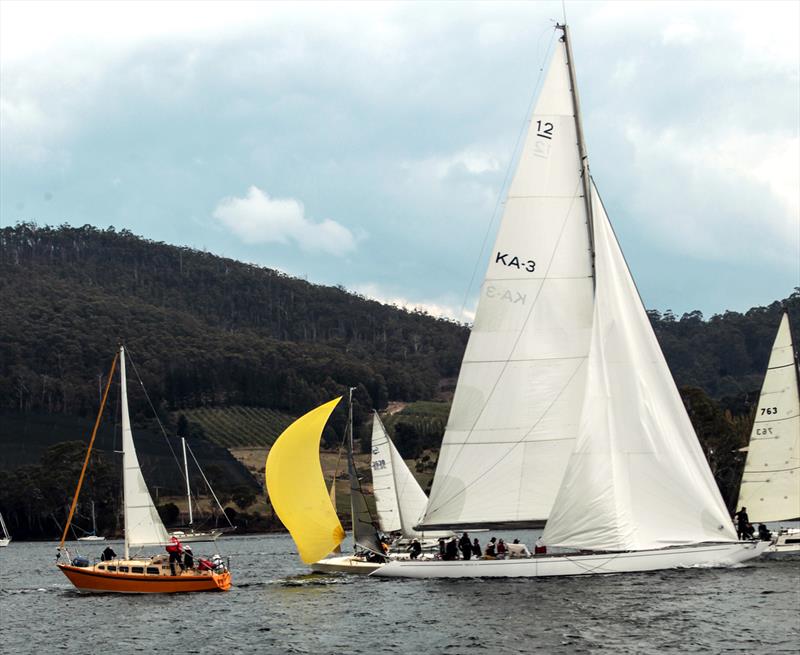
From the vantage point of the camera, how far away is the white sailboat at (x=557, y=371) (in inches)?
1607

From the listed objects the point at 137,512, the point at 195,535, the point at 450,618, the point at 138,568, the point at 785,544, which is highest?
the point at 137,512

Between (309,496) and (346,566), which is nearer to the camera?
(309,496)

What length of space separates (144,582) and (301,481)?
771 cm

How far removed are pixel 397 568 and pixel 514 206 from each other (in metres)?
14.8

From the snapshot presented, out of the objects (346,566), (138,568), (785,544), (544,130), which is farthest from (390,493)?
(544,130)

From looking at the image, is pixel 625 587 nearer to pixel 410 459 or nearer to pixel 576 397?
pixel 576 397

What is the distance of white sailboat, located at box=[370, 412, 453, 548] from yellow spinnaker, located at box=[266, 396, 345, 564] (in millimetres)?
11482

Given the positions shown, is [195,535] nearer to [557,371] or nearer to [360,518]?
[360,518]

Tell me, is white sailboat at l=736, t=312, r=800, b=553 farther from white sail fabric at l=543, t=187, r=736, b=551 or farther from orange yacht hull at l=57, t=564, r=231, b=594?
orange yacht hull at l=57, t=564, r=231, b=594

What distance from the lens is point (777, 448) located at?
188ft

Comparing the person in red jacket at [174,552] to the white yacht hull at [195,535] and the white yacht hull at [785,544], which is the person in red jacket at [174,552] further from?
the white yacht hull at [785,544]

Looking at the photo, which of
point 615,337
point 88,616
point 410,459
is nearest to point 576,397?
point 615,337

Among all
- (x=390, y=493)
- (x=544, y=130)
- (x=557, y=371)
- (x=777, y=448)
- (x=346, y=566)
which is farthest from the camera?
(x=390, y=493)

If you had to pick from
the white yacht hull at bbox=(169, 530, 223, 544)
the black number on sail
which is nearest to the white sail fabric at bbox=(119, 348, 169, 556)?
the white yacht hull at bbox=(169, 530, 223, 544)
